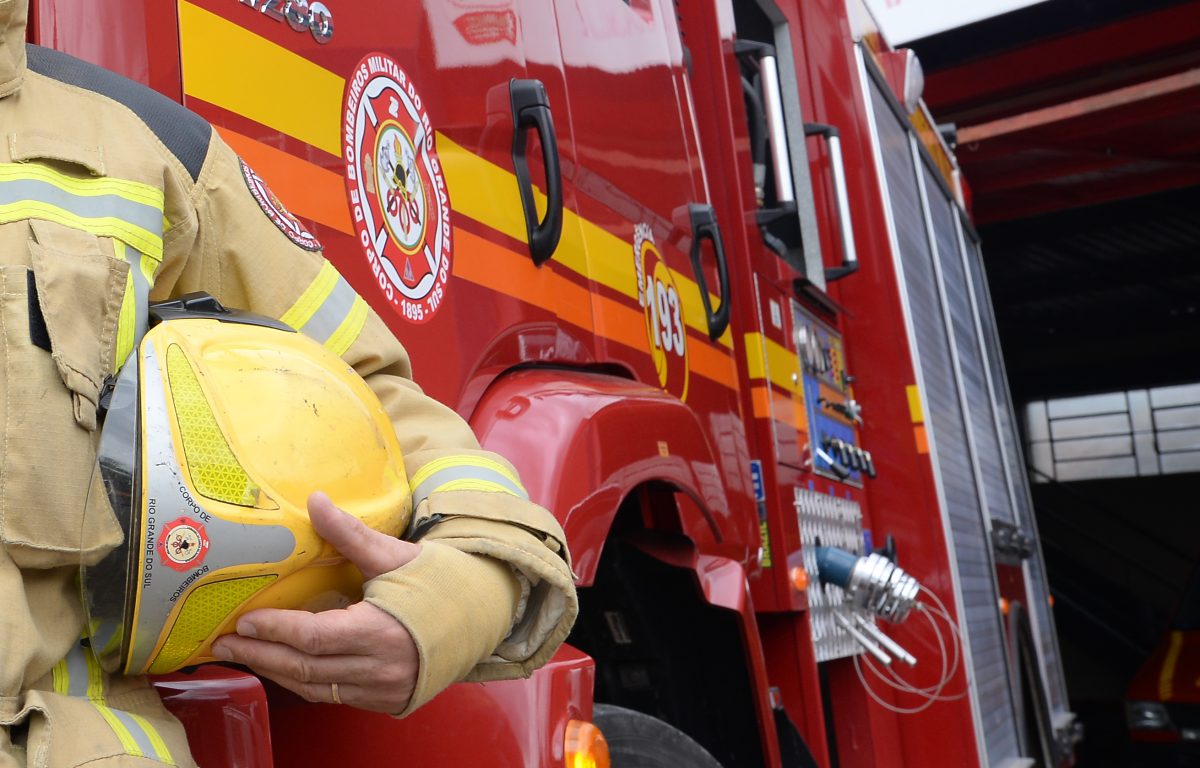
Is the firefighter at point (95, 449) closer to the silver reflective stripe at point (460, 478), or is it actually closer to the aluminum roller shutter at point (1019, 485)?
the silver reflective stripe at point (460, 478)

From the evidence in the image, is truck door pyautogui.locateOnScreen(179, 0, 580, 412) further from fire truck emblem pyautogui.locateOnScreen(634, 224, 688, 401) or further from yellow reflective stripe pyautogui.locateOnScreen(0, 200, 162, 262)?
fire truck emblem pyautogui.locateOnScreen(634, 224, 688, 401)

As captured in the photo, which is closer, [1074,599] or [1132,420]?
[1074,599]

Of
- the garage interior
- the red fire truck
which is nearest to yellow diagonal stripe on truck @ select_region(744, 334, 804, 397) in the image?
the red fire truck

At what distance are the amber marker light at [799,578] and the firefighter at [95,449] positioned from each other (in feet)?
5.48

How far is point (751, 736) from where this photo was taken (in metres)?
2.06

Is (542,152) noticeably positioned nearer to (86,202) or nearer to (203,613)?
(86,202)

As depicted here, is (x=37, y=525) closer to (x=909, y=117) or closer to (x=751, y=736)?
(x=751, y=736)

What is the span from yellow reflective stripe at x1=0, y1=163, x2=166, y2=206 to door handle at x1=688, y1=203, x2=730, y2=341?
1495 millimetres

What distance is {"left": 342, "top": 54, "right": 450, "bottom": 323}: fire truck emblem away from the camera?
1.41 meters

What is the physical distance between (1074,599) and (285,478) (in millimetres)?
16974

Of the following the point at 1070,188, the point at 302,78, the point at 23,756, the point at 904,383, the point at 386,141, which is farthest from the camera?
the point at 1070,188

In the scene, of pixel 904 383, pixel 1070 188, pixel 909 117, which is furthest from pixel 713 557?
pixel 1070 188

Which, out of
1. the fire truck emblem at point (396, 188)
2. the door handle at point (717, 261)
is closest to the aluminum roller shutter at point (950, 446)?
the door handle at point (717, 261)

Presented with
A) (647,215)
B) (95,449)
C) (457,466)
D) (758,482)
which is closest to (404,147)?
(457,466)
